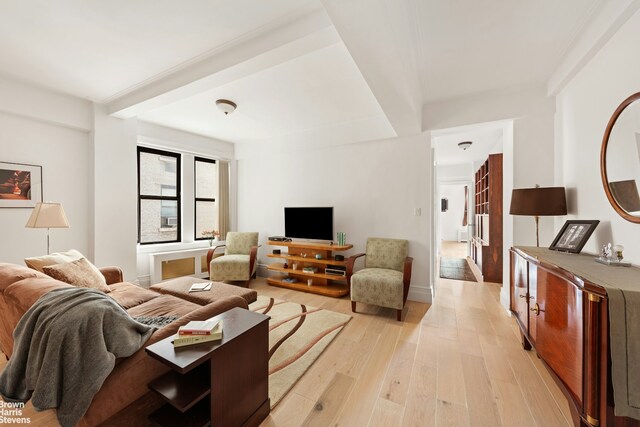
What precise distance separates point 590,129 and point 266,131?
409 centimetres

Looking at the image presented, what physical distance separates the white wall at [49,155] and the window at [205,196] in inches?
67.6

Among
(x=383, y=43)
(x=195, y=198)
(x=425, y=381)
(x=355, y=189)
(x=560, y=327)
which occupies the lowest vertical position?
(x=425, y=381)

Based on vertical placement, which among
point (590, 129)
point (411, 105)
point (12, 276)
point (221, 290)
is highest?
point (411, 105)

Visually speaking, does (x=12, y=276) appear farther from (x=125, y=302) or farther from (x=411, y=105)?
(x=411, y=105)

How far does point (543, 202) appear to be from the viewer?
91.8 inches

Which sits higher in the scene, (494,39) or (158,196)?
(494,39)

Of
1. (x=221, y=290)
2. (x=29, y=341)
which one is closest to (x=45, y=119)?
(x=221, y=290)

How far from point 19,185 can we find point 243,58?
124 inches

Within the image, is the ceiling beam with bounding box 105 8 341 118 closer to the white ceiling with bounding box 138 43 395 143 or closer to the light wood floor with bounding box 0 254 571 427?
the white ceiling with bounding box 138 43 395 143

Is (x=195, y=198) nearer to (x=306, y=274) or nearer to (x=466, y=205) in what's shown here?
(x=306, y=274)

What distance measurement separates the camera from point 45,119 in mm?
3025

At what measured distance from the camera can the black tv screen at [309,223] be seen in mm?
4172

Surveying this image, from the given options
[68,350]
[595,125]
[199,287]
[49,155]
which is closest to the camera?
[68,350]

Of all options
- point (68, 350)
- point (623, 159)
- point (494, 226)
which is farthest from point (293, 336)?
point (494, 226)
